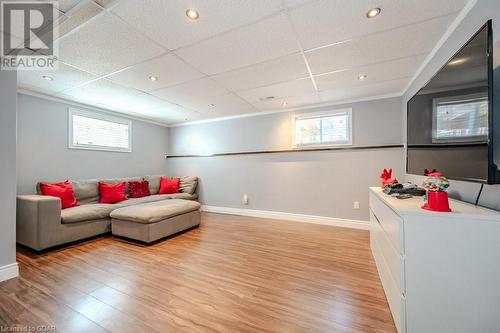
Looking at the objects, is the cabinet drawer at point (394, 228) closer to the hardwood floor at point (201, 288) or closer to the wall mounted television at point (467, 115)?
the wall mounted television at point (467, 115)

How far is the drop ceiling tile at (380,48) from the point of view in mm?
1698

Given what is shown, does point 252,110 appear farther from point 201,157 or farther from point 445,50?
point 445,50

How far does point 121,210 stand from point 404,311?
3.39 meters

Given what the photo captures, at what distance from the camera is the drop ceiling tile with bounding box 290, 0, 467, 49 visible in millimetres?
1424

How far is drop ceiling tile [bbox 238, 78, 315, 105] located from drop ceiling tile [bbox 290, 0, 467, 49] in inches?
38.1

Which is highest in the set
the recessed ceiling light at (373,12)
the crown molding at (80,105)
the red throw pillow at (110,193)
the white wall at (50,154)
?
the recessed ceiling light at (373,12)

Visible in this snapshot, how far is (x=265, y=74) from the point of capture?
2512 mm

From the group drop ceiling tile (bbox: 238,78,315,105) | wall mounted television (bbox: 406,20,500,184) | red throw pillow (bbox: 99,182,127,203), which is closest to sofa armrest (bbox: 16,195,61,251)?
red throw pillow (bbox: 99,182,127,203)

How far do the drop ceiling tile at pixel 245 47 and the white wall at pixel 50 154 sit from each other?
2.91 m

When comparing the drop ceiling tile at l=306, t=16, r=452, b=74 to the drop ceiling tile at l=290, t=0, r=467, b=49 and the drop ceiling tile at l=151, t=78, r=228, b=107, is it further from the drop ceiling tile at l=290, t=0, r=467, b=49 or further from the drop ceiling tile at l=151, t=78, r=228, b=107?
the drop ceiling tile at l=151, t=78, r=228, b=107

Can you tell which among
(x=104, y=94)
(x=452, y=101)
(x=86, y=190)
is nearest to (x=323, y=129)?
(x=452, y=101)

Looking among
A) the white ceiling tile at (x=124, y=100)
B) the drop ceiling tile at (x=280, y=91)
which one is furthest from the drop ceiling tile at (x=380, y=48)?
the white ceiling tile at (x=124, y=100)

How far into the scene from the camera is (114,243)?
2729 millimetres
